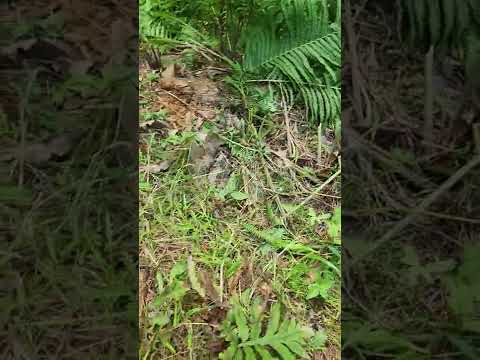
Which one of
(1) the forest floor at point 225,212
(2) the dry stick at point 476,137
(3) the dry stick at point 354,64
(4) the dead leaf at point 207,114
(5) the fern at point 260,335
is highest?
(3) the dry stick at point 354,64

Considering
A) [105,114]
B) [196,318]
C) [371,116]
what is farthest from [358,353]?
[105,114]

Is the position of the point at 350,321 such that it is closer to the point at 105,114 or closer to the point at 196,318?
the point at 196,318

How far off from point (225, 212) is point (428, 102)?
0.45 meters

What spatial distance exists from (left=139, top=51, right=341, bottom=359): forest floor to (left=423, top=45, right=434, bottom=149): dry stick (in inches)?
7.0

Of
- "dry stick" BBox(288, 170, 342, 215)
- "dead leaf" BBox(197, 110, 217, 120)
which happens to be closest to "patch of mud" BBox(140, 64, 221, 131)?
"dead leaf" BBox(197, 110, 217, 120)

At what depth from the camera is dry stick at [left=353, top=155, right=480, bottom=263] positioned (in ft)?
3.86

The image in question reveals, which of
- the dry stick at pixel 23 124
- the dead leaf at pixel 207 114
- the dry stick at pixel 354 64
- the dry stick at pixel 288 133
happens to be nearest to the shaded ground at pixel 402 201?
the dry stick at pixel 354 64

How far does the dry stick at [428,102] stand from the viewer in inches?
47.4

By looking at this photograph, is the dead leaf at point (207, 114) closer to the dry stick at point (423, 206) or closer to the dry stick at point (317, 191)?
the dry stick at point (317, 191)

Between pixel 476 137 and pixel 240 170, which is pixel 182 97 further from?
pixel 476 137

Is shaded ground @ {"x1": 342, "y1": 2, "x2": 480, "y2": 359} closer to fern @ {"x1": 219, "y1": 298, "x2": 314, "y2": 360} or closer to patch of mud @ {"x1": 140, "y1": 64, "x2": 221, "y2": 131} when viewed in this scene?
fern @ {"x1": 219, "y1": 298, "x2": 314, "y2": 360}

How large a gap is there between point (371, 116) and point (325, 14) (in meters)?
0.22

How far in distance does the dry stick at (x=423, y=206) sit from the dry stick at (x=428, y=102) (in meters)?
0.08

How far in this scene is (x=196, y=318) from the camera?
1172 mm
